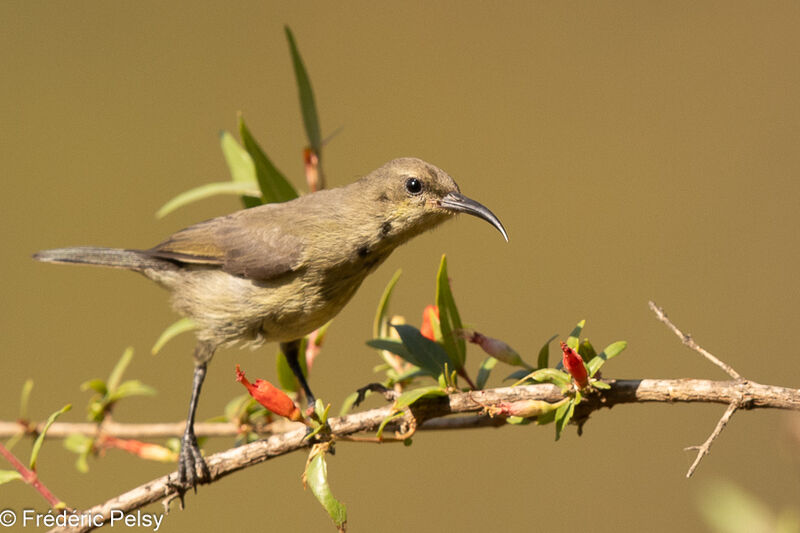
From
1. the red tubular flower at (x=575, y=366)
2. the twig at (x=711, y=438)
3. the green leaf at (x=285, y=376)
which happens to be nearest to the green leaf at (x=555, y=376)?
the red tubular flower at (x=575, y=366)

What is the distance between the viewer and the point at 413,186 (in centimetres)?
333

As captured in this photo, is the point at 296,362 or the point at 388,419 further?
the point at 296,362

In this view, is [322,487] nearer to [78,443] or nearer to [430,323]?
[430,323]

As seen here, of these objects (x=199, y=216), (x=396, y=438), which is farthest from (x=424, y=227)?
(x=199, y=216)

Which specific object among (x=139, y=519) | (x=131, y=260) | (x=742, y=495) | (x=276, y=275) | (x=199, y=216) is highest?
(x=199, y=216)

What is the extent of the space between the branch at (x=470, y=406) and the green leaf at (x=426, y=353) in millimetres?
129

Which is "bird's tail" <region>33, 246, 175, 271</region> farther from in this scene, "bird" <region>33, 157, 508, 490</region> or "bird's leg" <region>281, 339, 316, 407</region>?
"bird's leg" <region>281, 339, 316, 407</region>

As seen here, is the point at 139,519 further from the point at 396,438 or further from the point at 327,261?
the point at 327,261

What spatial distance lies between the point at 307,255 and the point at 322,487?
50.6 inches

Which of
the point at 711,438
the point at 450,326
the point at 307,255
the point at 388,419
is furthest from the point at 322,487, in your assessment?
the point at 307,255

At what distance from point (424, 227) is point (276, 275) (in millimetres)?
728

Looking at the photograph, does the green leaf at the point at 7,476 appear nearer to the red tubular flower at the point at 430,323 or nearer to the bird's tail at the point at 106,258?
the red tubular flower at the point at 430,323

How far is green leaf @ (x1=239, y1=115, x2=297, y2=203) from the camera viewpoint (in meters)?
3.18

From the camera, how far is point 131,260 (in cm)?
380
